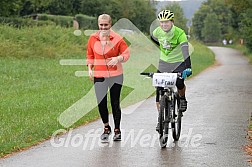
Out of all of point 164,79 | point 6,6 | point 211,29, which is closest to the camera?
point 164,79

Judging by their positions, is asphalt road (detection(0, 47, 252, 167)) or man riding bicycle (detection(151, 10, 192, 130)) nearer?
asphalt road (detection(0, 47, 252, 167))

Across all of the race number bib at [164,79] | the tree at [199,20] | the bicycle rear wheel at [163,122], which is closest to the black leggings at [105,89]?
the race number bib at [164,79]

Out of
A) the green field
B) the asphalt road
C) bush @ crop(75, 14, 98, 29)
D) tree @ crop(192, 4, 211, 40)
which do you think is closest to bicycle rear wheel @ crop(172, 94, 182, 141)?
the asphalt road

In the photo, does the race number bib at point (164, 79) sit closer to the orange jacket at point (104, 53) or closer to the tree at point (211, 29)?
the orange jacket at point (104, 53)

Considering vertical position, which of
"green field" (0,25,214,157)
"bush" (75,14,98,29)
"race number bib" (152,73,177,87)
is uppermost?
"race number bib" (152,73,177,87)

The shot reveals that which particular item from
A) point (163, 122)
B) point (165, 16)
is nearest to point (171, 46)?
point (165, 16)

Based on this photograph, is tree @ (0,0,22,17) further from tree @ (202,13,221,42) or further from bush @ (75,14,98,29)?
tree @ (202,13,221,42)

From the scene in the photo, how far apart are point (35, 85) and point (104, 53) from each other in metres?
12.1

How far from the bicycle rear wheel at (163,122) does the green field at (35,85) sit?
2.17m

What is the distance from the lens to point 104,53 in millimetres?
9336

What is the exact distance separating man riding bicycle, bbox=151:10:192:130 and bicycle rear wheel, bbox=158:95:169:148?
1.15 feet

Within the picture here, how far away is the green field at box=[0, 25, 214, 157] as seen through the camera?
10.8 metres

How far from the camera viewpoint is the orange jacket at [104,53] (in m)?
9.34

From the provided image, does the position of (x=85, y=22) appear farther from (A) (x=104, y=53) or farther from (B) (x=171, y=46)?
(A) (x=104, y=53)
